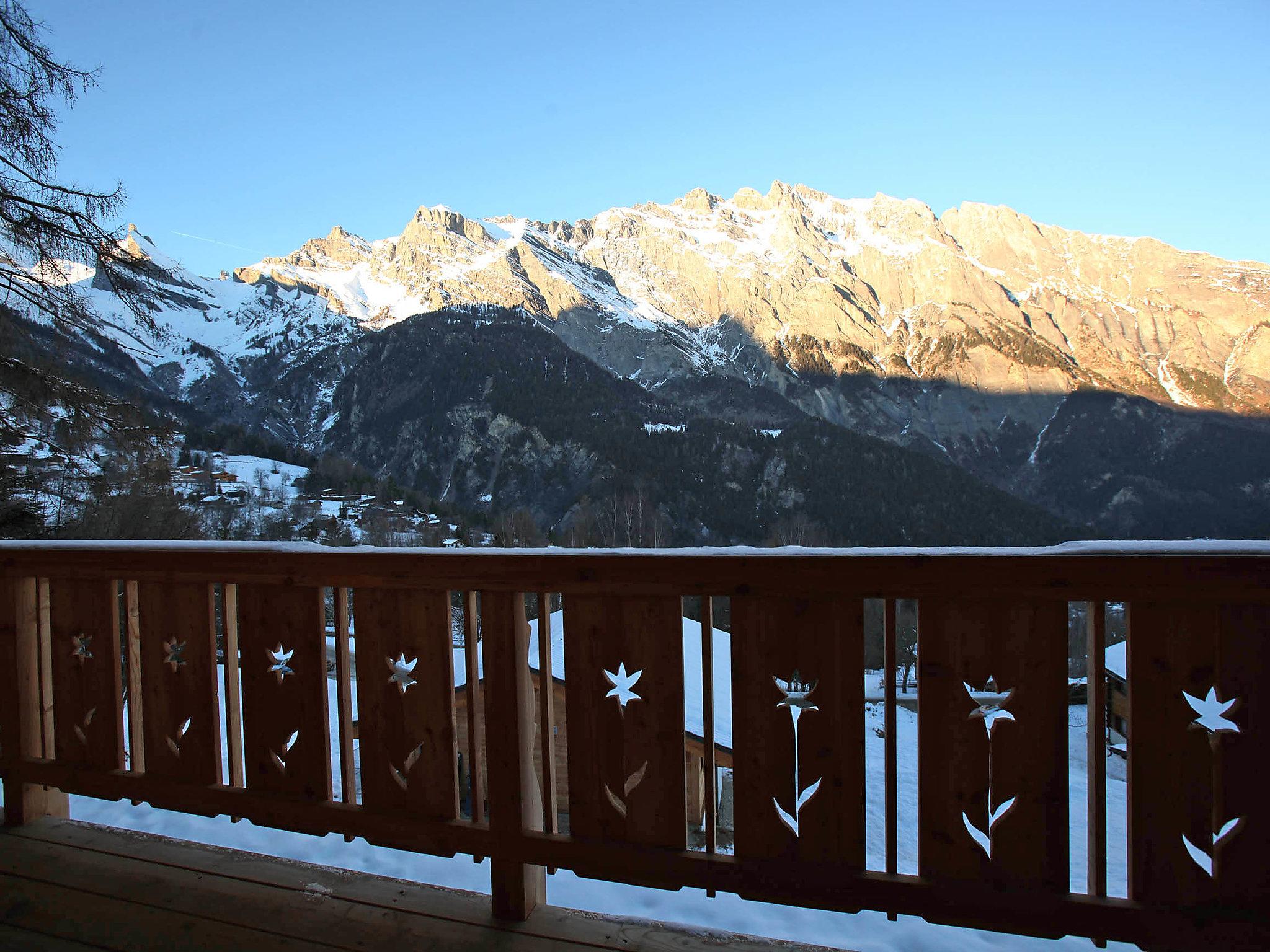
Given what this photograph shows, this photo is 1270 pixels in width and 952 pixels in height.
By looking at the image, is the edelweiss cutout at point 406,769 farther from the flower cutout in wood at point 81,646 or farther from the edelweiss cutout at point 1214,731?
the edelweiss cutout at point 1214,731

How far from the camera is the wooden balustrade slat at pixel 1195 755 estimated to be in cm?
144

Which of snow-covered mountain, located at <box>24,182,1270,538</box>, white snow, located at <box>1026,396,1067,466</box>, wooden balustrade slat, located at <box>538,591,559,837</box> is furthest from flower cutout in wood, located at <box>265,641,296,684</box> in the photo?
white snow, located at <box>1026,396,1067,466</box>

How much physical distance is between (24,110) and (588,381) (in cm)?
8769

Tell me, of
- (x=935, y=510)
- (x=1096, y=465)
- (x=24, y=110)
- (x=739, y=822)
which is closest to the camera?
(x=739, y=822)

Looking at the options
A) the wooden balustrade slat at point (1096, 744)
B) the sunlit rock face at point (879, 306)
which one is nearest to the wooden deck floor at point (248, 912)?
the wooden balustrade slat at point (1096, 744)

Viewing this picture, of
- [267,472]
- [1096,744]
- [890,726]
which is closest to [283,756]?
[890,726]

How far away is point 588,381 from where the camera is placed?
9306 cm

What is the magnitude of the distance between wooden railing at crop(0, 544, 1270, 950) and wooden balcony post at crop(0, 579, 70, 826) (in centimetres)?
37

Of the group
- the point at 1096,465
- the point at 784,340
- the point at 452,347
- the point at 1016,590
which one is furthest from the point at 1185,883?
the point at 784,340

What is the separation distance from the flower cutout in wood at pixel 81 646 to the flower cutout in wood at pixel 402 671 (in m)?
1.15

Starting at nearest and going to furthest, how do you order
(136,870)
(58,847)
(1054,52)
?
(136,870) < (58,847) < (1054,52)

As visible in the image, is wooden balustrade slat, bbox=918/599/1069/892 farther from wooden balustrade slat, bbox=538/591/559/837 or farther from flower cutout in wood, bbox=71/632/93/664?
flower cutout in wood, bbox=71/632/93/664

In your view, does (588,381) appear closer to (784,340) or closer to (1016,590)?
(784,340)

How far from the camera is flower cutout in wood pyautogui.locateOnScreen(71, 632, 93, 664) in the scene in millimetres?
2361
